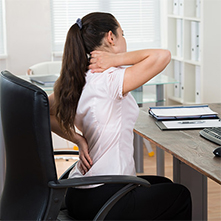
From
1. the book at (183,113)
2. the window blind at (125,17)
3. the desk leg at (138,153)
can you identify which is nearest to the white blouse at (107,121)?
the book at (183,113)

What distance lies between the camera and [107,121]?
1.63m

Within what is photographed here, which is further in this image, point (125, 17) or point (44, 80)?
point (125, 17)

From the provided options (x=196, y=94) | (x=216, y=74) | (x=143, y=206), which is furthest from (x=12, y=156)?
(x=196, y=94)

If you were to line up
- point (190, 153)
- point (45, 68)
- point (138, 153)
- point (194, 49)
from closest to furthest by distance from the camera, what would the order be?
point (190, 153) → point (138, 153) → point (45, 68) → point (194, 49)

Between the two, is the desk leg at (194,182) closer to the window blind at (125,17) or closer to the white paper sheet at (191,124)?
the white paper sheet at (191,124)

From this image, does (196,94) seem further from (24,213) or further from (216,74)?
(24,213)

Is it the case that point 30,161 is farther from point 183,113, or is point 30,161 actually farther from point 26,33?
point 26,33

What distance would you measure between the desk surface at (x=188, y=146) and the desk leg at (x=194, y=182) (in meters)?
0.27

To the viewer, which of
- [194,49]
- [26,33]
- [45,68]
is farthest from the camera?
[26,33]

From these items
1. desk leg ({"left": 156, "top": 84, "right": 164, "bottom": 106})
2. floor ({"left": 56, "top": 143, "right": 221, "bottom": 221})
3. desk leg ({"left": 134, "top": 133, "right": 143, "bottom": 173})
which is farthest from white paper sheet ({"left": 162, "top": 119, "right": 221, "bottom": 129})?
desk leg ({"left": 134, "top": 133, "right": 143, "bottom": 173})

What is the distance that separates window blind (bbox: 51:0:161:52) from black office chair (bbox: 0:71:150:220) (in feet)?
10.9

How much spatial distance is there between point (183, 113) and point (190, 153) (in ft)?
2.06

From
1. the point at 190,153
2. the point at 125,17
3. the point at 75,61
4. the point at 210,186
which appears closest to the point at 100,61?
the point at 75,61

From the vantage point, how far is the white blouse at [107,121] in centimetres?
162
